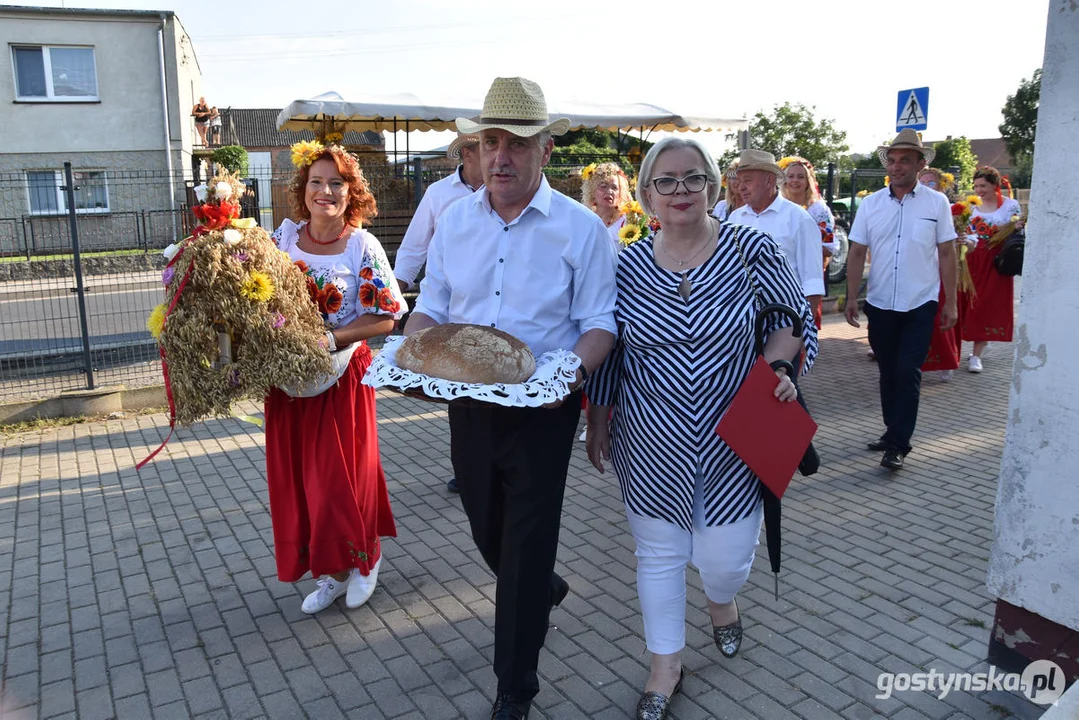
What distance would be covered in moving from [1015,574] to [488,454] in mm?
2054

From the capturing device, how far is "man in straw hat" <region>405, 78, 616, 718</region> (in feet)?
9.53

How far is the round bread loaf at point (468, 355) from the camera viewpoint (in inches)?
101

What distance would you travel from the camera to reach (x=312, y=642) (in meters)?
3.64

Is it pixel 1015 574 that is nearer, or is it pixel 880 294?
pixel 1015 574

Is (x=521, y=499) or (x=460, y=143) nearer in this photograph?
A: (x=521, y=499)

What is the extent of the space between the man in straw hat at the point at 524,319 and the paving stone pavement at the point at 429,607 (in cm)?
48

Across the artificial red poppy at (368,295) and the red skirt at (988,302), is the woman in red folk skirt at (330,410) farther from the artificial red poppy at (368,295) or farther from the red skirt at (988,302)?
the red skirt at (988,302)

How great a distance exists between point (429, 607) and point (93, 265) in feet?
23.2

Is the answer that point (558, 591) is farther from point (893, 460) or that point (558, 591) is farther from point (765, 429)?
point (893, 460)

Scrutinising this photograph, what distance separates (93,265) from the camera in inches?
355

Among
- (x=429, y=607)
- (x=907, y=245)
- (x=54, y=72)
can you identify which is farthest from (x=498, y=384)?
(x=54, y=72)

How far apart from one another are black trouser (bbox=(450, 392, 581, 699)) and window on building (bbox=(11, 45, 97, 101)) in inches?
978

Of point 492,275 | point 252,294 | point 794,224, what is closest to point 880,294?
point 794,224

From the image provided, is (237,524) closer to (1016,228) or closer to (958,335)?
(958,335)
